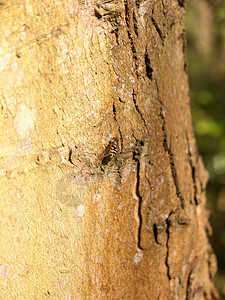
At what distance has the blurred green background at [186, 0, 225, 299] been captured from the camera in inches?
114

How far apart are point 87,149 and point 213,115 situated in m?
2.96

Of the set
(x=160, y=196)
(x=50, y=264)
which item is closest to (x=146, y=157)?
(x=160, y=196)

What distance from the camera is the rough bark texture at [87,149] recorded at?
63cm

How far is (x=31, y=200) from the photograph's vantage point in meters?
0.67

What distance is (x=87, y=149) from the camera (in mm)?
696

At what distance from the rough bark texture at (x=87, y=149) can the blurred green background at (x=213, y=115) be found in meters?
1.93

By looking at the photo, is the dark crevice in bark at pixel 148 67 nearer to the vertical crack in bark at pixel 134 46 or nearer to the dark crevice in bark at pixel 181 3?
the vertical crack in bark at pixel 134 46

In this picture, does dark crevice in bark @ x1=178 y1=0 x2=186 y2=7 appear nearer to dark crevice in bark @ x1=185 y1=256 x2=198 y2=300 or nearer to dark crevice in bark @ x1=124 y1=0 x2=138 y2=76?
dark crevice in bark @ x1=124 y1=0 x2=138 y2=76

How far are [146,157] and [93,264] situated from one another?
32 centimetres

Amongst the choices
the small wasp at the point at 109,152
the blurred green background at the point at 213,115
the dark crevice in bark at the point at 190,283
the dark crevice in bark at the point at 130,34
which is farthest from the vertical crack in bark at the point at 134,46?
the blurred green background at the point at 213,115

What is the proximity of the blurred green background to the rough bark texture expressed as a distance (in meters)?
1.93

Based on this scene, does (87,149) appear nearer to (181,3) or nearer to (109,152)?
(109,152)

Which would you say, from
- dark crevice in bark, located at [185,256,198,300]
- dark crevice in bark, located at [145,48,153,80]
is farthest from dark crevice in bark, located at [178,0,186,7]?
dark crevice in bark, located at [185,256,198,300]

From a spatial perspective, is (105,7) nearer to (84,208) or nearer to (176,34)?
(176,34)
